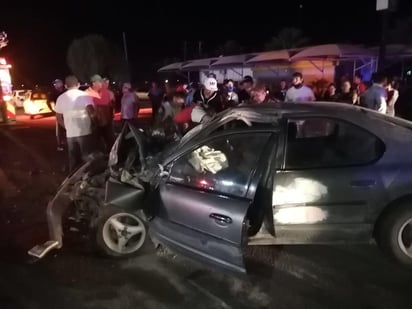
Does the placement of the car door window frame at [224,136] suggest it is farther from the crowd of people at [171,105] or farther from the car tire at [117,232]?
the crowd of people at [171,105]

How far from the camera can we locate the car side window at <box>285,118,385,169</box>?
4.11m

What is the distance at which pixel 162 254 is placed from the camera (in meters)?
4.70

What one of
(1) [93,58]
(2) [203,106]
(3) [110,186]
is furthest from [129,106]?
(1) [93,58]

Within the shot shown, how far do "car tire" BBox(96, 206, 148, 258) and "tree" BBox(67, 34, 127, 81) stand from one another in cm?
4907

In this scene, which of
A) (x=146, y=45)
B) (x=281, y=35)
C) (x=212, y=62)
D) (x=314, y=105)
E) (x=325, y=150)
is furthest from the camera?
(x=146, y=45)

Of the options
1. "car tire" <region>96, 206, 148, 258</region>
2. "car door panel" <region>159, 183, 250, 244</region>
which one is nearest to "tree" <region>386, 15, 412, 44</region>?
"car tire" <region>96, 206, 148, 258</region>

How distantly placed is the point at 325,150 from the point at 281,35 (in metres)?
39.3

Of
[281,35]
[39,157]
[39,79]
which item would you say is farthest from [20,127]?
[39,79]

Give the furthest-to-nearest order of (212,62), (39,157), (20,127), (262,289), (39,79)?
(39,79) → (212,62) → (20,127) → (39,157) → (262,289)

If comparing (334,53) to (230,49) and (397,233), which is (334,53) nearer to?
(397,233)

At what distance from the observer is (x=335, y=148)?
4.19 m

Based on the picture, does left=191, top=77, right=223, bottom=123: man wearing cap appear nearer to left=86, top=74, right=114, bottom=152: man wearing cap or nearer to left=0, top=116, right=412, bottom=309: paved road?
left=86, top=74, right=114, bottom=152: man wearing cap

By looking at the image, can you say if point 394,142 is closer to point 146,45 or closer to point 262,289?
point 262,289

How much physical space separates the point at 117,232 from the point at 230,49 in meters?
47.7
